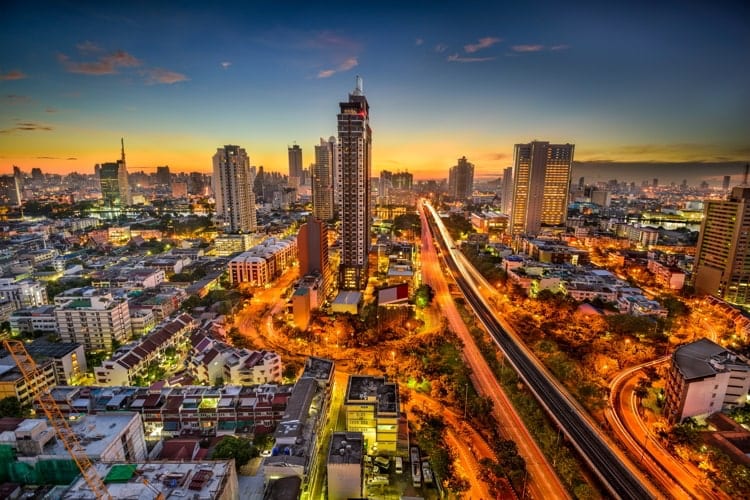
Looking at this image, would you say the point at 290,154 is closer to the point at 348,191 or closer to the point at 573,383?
the point at 348,191

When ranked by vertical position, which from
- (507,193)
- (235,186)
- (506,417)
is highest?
(235,186)

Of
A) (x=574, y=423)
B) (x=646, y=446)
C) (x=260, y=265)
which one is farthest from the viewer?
(x=260, y=265)

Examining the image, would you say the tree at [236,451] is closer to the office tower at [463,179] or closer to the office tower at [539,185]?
the office tower at [539,185]

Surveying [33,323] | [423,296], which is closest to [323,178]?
[423,296]

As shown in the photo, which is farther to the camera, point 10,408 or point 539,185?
point 539,185

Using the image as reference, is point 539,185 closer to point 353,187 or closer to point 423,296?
point 423,296

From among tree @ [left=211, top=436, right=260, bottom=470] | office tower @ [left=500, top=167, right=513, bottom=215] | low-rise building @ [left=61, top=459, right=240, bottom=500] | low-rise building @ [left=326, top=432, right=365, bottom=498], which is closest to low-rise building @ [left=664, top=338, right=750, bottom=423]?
low-rise building @ [left=326, top=432, right=365, bottom=498]

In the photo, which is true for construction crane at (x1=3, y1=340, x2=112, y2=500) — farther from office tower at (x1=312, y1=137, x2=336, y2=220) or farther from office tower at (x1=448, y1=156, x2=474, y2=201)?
office tower at (x1=448, y1=156, x2=474, y2=201)
